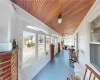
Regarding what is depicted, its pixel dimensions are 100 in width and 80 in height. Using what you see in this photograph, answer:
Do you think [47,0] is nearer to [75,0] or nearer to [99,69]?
[75,0]

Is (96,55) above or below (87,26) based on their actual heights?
below

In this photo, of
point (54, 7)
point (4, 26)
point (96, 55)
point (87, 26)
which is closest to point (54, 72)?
point (96, 55)

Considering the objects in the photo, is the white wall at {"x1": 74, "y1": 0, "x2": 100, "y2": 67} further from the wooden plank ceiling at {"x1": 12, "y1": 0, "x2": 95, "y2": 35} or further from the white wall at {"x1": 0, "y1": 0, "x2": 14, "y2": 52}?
the white wall at {"x1": 0, "y1": 0, "x2": 14, "y2": 52}

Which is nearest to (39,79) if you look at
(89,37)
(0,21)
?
(89,37)

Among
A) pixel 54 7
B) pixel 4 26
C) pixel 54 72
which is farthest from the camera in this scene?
pixel 54 72

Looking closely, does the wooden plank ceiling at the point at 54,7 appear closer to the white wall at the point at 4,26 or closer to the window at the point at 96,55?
the white wall at the point at 4,26

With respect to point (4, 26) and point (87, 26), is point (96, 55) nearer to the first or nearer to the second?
point (87, 26)

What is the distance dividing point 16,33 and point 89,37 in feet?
7.50

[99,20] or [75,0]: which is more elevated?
[75,0]

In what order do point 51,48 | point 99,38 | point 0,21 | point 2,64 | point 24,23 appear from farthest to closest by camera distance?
point 51,48
point 24,23
point 99,38
point 0,21
point 2,64

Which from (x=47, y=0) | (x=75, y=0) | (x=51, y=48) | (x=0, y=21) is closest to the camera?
(x=0, y=21)

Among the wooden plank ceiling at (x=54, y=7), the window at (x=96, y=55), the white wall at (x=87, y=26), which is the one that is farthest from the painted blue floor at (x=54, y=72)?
the wooden plank ceiling at (x=54, y=7)

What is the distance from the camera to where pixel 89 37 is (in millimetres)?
3098

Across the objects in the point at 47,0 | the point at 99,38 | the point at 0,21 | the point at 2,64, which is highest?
the point at 47,0
